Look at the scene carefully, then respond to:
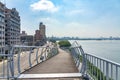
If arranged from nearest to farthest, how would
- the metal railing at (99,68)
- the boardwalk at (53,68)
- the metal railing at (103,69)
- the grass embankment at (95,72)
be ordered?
the metal railing at (103,69) → the metal railing at (99,68) → the grass embankment at (95,72) → the boardwalk at (53,68)

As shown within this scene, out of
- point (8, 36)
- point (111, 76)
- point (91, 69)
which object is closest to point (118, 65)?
point (111, 76)

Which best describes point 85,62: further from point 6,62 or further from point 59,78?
point 6,62

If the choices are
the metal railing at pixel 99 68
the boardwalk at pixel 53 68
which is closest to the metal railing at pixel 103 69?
the metal railing at pixel 99 68

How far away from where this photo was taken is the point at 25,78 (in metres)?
8.91

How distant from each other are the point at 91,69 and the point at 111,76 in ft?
10.1

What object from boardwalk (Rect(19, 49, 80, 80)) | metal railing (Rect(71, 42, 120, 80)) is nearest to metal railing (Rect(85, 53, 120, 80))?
metal railing (Rect(71, 42, 120, 80))

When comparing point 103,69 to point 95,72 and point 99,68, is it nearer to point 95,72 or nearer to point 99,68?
point 99,68

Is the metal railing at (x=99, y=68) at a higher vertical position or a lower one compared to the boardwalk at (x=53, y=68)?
higher

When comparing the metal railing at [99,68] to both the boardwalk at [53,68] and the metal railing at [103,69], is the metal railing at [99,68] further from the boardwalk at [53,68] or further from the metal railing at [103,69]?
the boardwalk at [53,68]

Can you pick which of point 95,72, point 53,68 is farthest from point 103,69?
point 53,68

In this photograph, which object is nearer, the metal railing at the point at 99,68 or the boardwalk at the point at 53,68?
the metal railing at the point at 99,68

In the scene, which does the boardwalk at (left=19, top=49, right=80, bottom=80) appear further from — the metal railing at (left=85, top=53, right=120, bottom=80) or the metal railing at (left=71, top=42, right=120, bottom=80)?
the metal railing at (left=85, top=53, right=120, bottom=80)

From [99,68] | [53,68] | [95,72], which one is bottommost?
[53,68]

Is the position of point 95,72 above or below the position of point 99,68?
below
